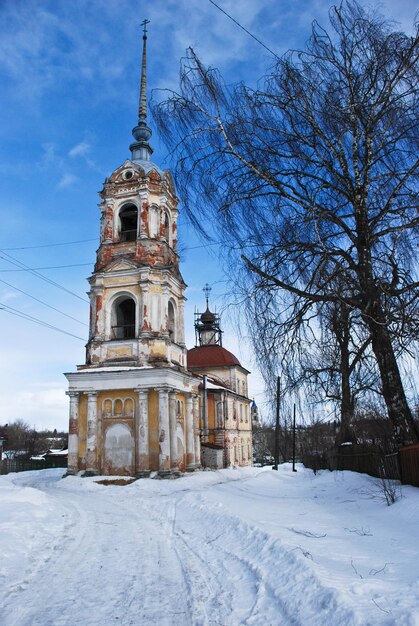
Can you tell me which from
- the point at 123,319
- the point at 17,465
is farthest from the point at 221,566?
the point at 17,465

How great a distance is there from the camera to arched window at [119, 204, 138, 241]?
27219 mm

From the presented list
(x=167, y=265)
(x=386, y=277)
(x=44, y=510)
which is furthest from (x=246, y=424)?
(x=386, y=277)

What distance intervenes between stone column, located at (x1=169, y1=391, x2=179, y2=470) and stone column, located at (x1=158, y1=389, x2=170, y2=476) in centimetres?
39

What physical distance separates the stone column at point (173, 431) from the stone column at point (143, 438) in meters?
1.17

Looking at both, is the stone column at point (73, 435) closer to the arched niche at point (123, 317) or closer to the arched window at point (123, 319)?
the arched niche at point (123, 317)

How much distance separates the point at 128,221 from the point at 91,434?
40.9 feet

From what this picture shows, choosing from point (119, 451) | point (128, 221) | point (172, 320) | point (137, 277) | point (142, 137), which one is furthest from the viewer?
point (142, 137)

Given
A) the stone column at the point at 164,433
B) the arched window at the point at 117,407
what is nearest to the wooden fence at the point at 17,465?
the arched window at the point at 117,407

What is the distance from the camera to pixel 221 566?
6555mm

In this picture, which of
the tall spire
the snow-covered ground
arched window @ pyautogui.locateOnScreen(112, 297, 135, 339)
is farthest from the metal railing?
the snow-covered ground

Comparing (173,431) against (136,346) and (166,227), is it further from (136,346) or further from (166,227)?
(166,227)

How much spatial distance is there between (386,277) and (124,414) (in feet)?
59.4

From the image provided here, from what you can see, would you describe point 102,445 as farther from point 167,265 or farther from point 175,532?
point 175,532

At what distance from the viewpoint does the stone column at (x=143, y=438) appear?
21.8 meters
